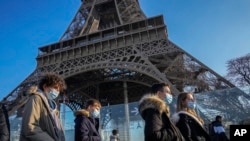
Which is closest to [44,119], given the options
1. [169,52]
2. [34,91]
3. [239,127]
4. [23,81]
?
[34,91]

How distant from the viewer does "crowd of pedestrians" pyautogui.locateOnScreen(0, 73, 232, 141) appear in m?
2.52

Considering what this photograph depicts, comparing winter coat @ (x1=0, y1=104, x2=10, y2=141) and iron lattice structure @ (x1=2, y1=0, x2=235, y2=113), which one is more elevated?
iron lattice structure @ (x1=2, y1=0, x2=235, y2=113)

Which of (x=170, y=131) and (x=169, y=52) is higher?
(x=169, y=52)

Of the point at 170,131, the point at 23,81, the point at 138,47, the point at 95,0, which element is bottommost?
the point at 170,131

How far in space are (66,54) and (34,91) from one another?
60.4 feet

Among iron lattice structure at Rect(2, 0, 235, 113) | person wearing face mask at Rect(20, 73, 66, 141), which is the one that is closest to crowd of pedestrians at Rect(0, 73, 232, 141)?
person wearing face mask at Rect(20, 73, 66, 141)

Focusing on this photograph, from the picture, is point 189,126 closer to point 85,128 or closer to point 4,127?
point 85,128

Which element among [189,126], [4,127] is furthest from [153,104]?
[4,127]

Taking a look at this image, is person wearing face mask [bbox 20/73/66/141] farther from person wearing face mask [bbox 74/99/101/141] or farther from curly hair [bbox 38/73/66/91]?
person wearing face mask [bbox 74/99/101/141]

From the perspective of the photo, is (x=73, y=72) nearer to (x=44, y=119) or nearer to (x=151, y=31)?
(x=151, y=31)

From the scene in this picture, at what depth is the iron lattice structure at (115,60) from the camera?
53.7 ft

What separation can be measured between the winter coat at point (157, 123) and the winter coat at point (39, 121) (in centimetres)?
82

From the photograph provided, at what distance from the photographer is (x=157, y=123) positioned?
2.56m

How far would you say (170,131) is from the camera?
2.57 m
